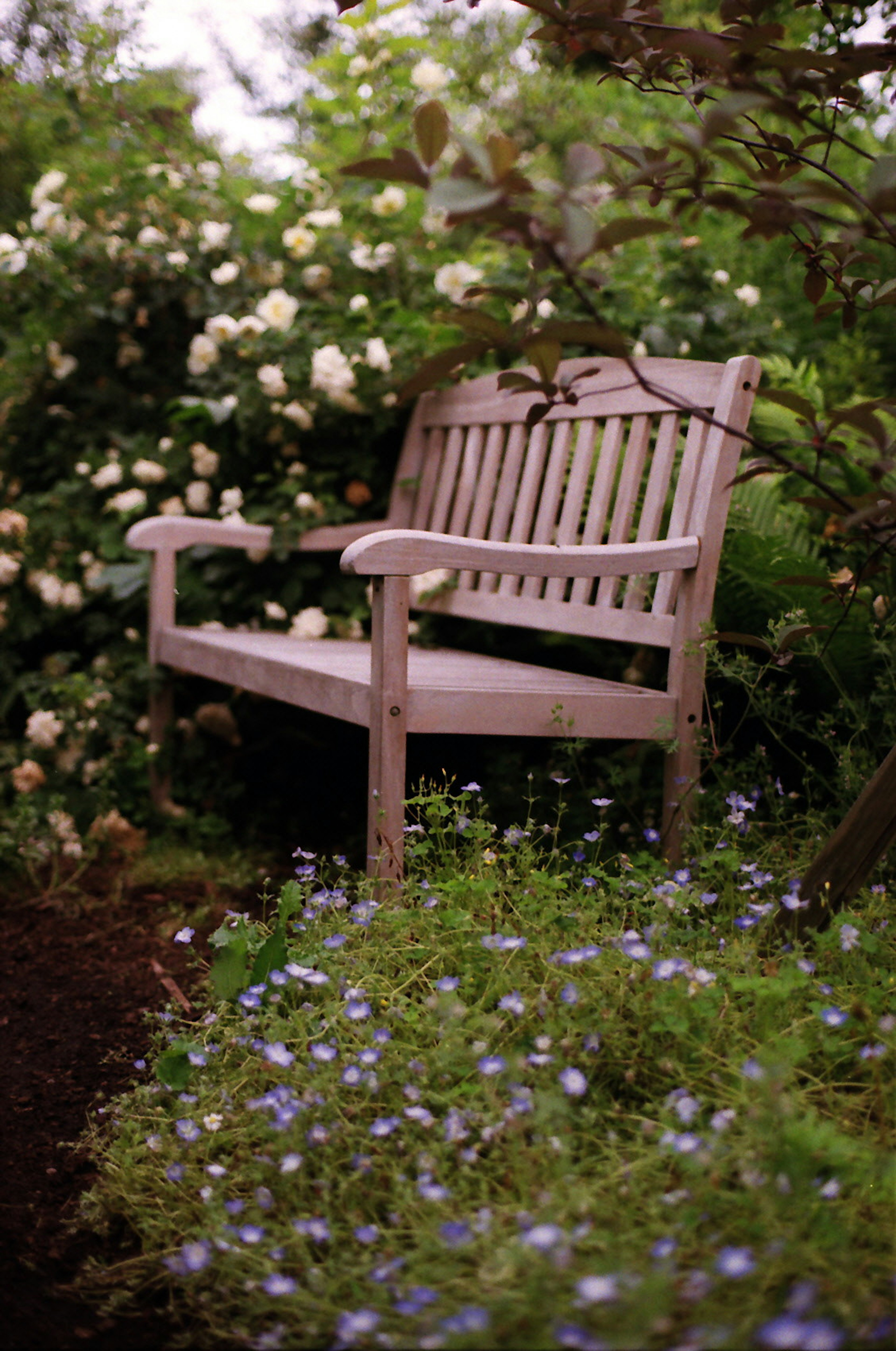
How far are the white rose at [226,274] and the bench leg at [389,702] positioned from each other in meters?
1.94

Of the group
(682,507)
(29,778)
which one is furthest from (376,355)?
(29,778)


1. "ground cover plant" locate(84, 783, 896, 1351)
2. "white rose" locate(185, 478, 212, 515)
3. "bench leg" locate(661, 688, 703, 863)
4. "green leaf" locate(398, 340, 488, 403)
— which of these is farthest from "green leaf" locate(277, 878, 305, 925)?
"white rose" locate(185, 478, 212, 515)

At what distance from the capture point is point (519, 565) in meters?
2.12

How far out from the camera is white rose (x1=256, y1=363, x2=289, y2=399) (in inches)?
125

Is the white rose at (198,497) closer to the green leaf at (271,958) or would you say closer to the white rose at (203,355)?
the white rose at (203,355)

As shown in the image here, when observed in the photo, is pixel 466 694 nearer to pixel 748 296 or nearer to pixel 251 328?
pixel 251 328

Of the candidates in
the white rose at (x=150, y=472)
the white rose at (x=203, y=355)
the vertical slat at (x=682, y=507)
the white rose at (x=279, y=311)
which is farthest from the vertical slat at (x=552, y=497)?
the white rose at (x=150, y=472)

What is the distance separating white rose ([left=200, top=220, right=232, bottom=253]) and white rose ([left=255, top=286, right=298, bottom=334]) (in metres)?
0.49

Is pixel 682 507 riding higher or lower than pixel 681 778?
higher

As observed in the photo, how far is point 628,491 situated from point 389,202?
160cm

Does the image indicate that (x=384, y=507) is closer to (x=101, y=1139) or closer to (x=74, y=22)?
(x=101, y=1139)

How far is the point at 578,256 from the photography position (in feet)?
3.27

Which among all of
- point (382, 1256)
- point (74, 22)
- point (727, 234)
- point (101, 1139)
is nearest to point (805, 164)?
point (382, 1256)

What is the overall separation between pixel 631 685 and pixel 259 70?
15548 mm
